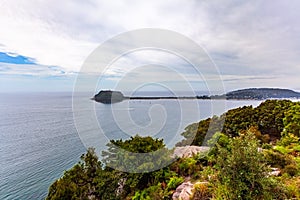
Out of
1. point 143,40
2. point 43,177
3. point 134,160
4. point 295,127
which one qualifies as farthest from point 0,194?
point 295,127

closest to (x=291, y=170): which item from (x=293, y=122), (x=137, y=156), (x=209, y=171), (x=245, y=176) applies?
(x=209, y=171)

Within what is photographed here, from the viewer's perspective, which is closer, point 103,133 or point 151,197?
point 151,197

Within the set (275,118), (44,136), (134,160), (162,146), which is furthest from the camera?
(44,136)

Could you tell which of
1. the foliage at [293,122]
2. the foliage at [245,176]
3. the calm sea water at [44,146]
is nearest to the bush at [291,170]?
the foliage at [245,176]

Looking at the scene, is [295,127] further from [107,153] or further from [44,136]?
[44,136]

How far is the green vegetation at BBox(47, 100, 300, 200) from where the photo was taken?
15.1 feet

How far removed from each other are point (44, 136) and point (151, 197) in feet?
93.2

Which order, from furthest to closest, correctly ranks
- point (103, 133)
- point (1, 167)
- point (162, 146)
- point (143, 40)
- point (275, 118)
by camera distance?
point (103, 133) → point (1, 167) → point (275, 118) → point (162, 146) → point (143, 40)

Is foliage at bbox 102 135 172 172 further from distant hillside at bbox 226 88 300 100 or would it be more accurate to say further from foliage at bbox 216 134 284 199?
distant hillside at bbox 226 88 300 100

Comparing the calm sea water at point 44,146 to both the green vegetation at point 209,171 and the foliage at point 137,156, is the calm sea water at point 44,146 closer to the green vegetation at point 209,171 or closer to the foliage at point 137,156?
the green vegetation at point 209,171

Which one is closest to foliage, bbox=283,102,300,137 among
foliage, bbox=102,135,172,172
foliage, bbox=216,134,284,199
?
foliage, bbox=102,135,172,172

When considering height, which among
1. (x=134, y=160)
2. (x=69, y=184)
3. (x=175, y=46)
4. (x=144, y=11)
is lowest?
(x=69, y=184)

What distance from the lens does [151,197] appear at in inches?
314

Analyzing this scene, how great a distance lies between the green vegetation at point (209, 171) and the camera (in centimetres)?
460
